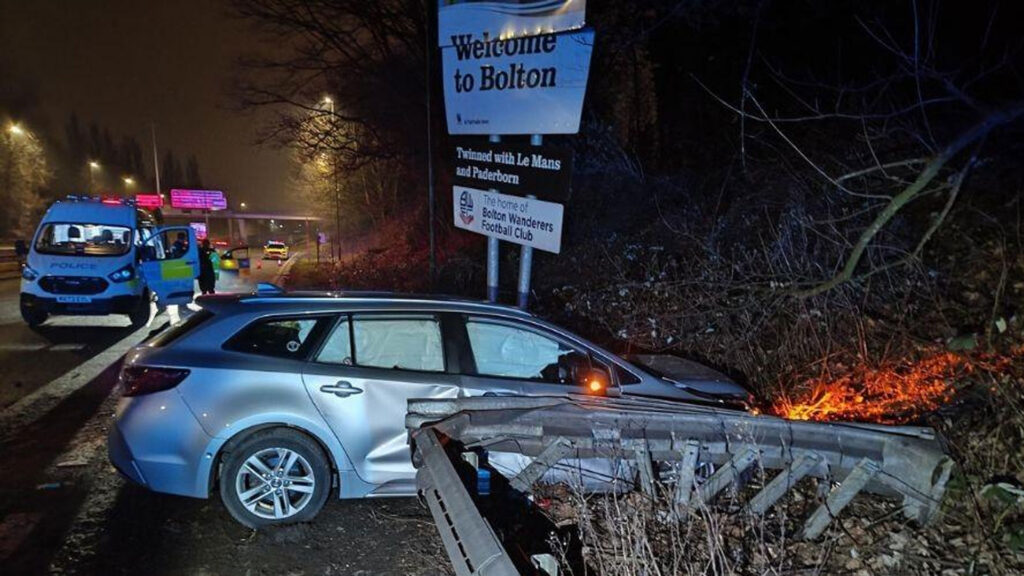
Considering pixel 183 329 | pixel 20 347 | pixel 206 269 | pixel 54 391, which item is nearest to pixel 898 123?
pixel 183 329

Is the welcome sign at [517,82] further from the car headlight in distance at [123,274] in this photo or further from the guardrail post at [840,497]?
the car headlight in distance at [123,274]

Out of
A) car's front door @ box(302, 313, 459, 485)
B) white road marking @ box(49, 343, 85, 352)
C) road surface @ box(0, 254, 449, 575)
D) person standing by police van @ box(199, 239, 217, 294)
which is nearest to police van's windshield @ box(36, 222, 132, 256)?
person standing by police van @ box(199, 239, 217, 294)

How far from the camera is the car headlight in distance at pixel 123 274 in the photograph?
1042 cm

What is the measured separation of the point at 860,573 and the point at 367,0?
16952mm

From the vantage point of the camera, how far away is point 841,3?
9.52 m

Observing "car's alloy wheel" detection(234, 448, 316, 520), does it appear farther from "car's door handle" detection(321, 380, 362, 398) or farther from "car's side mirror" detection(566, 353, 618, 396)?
"car's side mirror" detection(566, 353, 618, 396)

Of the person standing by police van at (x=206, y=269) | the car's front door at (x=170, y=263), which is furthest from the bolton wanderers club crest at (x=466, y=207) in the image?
the person standing by police van at (x=206, y=269)

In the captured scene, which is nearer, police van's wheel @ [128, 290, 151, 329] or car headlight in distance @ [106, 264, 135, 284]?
car headlight in distance @ [106, 264, 135, 284]

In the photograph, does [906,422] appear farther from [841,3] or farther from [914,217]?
[841,3]

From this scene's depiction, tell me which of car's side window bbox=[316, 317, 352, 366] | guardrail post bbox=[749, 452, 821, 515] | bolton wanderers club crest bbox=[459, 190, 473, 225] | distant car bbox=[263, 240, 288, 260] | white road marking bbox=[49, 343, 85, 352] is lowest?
distant car bbox=[263, 240, 288, 260]

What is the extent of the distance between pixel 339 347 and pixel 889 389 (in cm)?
494

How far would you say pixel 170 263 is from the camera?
12.2m

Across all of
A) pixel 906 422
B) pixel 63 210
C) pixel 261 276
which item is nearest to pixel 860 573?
pixel 906 422

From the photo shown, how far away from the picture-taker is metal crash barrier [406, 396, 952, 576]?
10.7 ft
